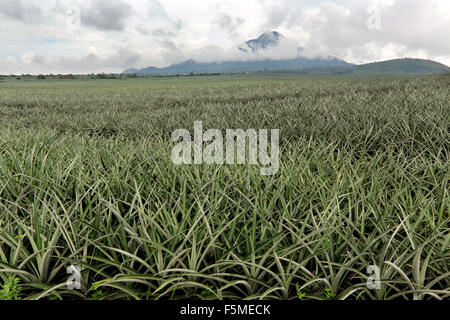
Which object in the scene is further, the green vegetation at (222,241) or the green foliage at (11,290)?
the green vegetation at (222,241)

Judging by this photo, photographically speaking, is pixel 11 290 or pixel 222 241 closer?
pixel 11 290

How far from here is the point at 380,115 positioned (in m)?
4.23

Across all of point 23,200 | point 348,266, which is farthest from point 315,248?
point 23,200

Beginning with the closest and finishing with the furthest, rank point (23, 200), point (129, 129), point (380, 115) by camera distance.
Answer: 1. point (23, 200)
2. point (380, 115)
3. point (129, 129)

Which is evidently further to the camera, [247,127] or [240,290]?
[247,127]

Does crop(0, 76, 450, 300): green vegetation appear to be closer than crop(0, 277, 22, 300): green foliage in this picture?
No
